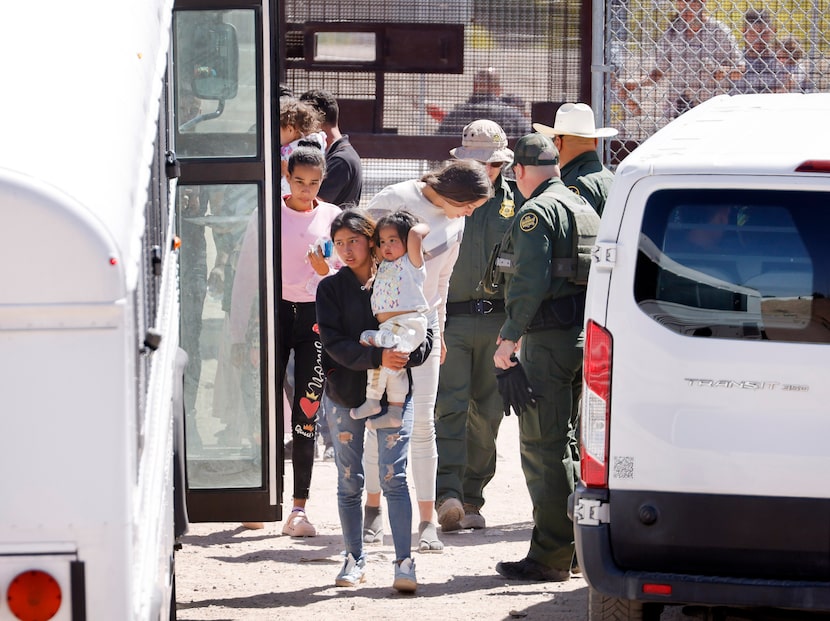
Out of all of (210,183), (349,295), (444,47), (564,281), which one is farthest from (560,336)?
(444,47)

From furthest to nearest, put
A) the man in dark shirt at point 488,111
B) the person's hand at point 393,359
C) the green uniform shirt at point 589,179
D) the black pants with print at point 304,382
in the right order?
the man in dark shirt at point 488,111 < the black pants with print at point 304,382 < the green uniform shirt at point 589,179 < the person's hand at point 393,359

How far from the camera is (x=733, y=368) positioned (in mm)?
4449

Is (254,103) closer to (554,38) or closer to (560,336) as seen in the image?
(560,336)

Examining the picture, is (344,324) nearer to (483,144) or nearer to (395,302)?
(395,302)

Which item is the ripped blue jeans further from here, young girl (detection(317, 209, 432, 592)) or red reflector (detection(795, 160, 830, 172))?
red reflector (detection(795, 160, 830, 172))

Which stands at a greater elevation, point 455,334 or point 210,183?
point 210,183

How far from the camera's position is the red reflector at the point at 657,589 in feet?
14.8

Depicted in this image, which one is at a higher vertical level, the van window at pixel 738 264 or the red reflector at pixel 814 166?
the red reflector at pixel 814 166

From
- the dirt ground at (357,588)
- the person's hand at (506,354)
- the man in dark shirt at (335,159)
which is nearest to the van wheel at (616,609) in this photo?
the dirt ground at (357,588)

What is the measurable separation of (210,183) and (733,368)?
2.67 m

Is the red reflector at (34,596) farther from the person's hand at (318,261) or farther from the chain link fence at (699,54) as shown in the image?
the chain link fence at (699,54)

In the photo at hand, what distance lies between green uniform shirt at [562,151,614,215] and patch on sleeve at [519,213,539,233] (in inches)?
27.3

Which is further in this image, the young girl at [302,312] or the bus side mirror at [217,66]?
the young girl at [302,312]

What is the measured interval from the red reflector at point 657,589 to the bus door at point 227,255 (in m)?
2.36
